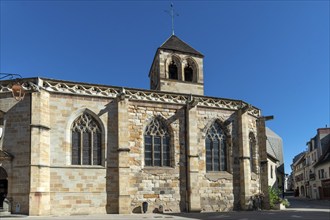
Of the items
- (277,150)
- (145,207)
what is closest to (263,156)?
(145,207)

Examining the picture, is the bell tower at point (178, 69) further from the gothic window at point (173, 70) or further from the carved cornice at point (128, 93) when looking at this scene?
the carved cornice at point (128, 93)

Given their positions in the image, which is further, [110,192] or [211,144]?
[211,144]

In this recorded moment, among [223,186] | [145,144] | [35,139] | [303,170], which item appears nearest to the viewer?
[35,139]

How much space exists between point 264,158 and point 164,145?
7.10 meters

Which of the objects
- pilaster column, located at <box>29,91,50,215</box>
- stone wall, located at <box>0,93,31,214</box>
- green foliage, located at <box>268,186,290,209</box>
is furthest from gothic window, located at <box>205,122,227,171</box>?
stone wall, located at <box>0,93,31,214</box>

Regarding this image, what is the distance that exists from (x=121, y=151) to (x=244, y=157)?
7194 mm

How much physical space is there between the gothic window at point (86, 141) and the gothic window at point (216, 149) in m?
6.09

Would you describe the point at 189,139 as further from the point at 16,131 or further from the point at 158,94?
the point at 16,131

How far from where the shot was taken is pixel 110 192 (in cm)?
1709

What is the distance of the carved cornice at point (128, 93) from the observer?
16.8 metres

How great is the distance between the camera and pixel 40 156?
51.0 ft

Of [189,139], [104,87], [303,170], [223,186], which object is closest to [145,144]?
[189,139]

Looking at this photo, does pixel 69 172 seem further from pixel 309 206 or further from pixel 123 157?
pixel 309 206

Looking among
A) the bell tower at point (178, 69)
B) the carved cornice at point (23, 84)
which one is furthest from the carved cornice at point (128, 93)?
the bell tower at point (178, 69)
